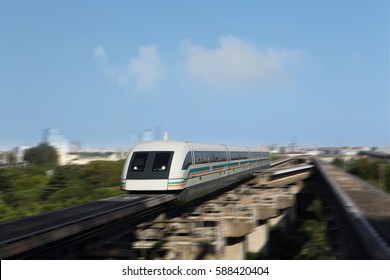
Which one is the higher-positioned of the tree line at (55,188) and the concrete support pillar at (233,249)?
the tree line at (55,188)

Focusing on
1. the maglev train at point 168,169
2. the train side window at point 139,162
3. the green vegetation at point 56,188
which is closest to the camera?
the maglev train at point 168,169

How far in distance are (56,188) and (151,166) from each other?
31.2 metres

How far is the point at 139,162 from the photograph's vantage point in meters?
19.2

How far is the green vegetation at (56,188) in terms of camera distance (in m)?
35.2

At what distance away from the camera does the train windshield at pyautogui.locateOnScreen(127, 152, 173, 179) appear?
18.8 meters

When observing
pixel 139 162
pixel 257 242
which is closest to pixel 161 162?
pixel 139 162

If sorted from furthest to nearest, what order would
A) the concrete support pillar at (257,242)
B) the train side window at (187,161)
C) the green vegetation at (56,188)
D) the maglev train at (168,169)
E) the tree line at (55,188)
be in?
the concrete support pillar at (257,242) < the tree line at (55,188) < the green vegetation at (56,188) < the train side window at (187,161) < the maglev train at (168,169)

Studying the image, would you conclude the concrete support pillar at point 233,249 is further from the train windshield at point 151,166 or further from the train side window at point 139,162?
the train side window at point 139,162

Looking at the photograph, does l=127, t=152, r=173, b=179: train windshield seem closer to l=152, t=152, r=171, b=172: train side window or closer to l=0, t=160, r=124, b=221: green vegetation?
l=152, t=152, r=171, b=172: train side window

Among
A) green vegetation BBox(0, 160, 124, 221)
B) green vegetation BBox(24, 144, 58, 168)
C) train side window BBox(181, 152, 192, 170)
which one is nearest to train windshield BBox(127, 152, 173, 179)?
train side window BBox(181, 152, 192, 170)

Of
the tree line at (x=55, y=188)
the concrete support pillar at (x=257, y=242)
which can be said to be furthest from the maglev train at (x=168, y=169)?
the concrete support pillar at (x=257, y=242)

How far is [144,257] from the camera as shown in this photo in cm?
1880

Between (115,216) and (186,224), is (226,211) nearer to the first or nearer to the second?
(186,224)
